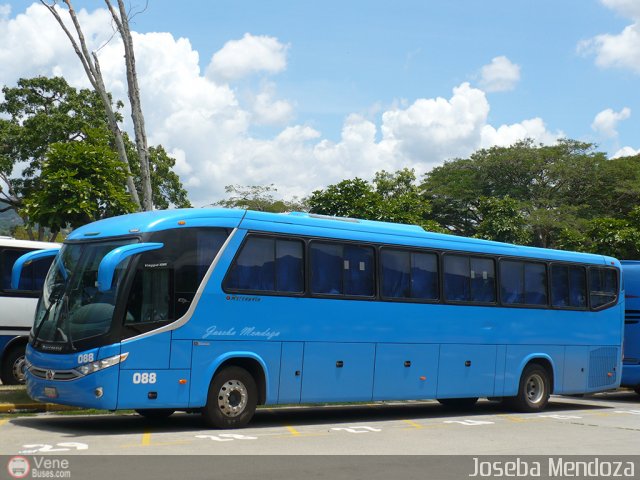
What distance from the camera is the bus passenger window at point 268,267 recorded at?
13.8 meters

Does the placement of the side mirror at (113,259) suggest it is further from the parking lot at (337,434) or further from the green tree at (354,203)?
the green tree at (354,203)

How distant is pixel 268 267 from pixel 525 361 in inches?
270

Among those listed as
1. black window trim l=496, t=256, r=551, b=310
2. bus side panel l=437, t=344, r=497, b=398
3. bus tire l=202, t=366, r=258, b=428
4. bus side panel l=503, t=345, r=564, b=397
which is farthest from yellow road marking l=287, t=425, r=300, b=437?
black window trim l=496, t=256, r=551, b=310

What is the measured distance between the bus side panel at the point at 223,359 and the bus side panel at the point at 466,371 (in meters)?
3.92

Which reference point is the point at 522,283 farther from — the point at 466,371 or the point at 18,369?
the point at 18,369

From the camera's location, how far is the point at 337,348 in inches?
594

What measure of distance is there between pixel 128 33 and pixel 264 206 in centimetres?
4456

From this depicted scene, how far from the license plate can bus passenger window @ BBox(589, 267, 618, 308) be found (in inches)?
475

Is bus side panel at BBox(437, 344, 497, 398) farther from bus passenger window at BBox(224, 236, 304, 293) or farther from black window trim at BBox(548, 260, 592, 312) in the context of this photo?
bus passenger window at BBox(224, 236, 304, 293)

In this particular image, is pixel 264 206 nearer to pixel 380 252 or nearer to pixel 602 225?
pixel 602 225

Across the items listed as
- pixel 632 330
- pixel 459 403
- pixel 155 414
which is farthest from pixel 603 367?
pixel 155 414

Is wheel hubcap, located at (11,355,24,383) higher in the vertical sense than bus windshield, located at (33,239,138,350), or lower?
lower

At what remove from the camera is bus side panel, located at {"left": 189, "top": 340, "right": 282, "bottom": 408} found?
13.2 metres

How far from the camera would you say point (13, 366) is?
18.8m
